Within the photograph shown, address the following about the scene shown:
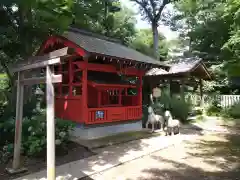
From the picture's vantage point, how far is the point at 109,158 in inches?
229

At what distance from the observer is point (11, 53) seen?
9359 mm

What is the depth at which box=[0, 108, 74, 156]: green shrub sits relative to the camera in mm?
5672

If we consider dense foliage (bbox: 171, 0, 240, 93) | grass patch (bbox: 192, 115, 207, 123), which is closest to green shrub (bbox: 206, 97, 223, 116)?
grass patch (bbox: 192, 115, 207, 123)

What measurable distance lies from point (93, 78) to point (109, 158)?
11.3ft

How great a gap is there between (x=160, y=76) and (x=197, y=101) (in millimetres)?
5637

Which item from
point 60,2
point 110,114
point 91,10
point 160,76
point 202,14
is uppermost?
point 202,14

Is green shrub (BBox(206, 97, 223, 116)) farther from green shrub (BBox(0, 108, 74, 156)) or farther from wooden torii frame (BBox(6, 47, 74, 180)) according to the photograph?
wooden torii frame (BBox(6, 47, 74, 180))

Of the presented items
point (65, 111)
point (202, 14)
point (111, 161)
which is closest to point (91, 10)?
point (65, 111)

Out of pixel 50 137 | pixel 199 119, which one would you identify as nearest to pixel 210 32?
pixel 199 119

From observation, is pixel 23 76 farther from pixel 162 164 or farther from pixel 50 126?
pixel 162 164

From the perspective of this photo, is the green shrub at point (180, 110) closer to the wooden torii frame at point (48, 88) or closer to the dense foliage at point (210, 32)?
the dense foliage at point (210, 32)

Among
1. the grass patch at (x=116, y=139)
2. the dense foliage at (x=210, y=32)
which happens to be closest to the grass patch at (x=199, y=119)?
the grass patch at (x=116, y=139)

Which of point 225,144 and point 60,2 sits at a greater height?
point 60,2

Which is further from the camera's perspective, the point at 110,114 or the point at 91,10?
the point at 91,10
